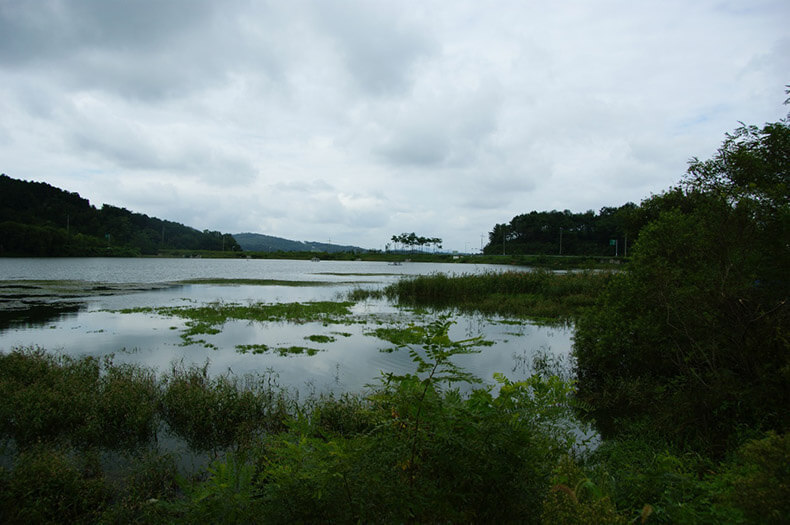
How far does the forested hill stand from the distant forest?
4733 inches

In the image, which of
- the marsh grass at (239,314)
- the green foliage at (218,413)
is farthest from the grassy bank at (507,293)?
the green foliage at (218,413)

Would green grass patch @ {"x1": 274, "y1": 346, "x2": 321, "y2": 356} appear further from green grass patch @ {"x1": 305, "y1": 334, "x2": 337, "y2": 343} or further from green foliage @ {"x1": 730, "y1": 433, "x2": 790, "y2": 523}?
green foliage @ {"x1": 730, "y1": 433, "x2": 790, "y2": 523}

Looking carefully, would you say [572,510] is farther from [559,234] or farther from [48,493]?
[559,234]

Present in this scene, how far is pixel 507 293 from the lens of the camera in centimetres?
2981

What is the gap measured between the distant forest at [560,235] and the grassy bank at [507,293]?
4369 inches

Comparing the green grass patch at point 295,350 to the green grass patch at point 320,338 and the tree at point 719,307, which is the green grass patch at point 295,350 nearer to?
the green grass patch at point 320,338

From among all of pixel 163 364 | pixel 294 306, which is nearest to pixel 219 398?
pixel 163 364

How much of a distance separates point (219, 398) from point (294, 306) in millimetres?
15297

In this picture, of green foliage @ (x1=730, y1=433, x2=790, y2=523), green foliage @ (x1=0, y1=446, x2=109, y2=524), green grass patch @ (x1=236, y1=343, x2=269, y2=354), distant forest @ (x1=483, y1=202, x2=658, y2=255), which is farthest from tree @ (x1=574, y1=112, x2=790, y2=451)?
distant forest @ (x1=483, y1=202, x2=658, y2=255)

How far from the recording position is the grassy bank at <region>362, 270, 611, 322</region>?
2428cm

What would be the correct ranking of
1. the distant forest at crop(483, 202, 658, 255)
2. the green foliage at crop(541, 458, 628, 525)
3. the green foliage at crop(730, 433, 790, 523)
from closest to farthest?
1. the green foliage at crop(730, 433, 790, 523)
2. the green foliage at crop(541, 458, 628, 525)
3. the distant forest at crop(483, 202, 658, 255)

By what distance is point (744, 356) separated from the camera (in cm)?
599

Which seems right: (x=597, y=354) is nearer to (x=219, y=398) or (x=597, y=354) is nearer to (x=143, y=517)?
(x=219, y=398)

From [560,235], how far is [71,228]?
15770cm
